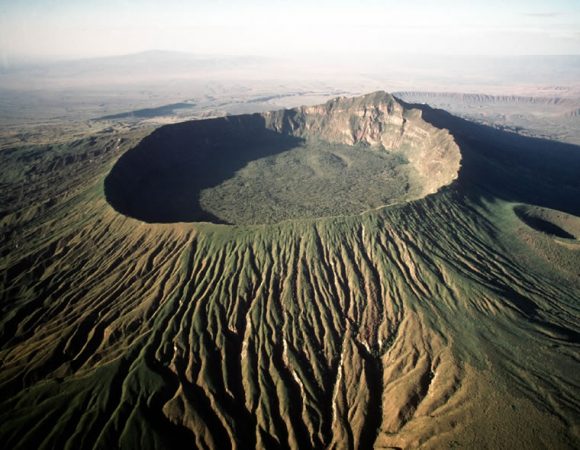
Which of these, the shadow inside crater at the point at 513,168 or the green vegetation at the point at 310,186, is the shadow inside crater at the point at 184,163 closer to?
the green vegetation at the point at 310,186

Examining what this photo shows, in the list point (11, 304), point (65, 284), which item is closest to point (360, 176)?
point (65, 284)

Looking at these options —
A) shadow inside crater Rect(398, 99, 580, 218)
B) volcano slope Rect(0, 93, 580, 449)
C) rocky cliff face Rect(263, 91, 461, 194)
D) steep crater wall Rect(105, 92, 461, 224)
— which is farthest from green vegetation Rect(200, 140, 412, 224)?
shadow inside crater Rect(398, 99, 580, 218)

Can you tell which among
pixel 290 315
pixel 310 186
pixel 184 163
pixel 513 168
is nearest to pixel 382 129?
pixel 513 168

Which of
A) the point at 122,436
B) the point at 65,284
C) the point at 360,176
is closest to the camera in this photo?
the point at 122,436

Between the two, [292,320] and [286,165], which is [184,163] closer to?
[286,165]

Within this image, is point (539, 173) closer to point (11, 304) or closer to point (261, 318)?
point (261, 318)

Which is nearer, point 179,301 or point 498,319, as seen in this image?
point 498,319

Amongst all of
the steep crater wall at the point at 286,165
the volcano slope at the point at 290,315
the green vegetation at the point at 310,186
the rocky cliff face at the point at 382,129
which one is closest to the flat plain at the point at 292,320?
the volcano slope at the point at 290,315
